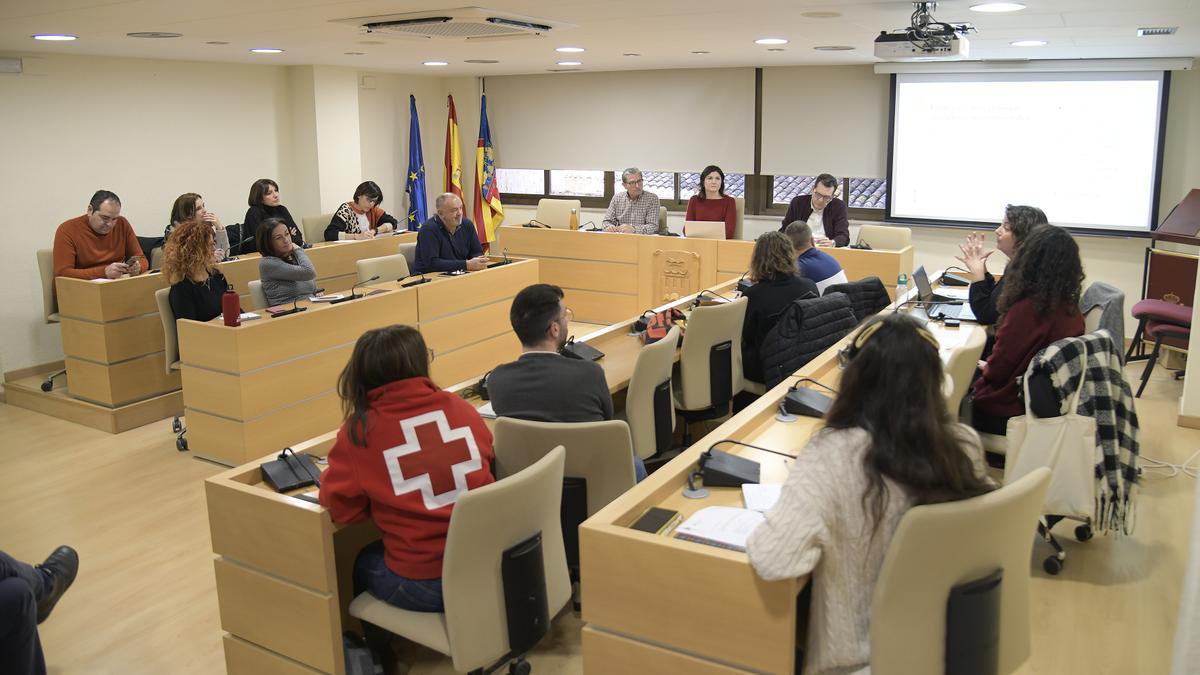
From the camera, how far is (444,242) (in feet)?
23.4

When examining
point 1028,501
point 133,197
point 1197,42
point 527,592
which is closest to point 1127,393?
point 1028,501

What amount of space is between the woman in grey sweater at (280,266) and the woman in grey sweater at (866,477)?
4500 millimetres

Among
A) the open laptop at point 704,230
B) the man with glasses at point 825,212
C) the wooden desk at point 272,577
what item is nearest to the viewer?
the wooden desk at point 272,577

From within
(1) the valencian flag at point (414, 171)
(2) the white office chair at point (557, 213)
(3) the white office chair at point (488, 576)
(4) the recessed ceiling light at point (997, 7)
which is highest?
(4) the recessed ceiling light at point (997, 7)

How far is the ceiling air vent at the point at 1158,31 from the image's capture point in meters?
5.42

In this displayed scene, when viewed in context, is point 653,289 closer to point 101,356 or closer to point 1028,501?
point 101,356

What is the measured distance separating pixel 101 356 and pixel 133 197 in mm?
2397

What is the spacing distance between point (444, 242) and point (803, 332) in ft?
11.4

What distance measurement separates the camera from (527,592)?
9.00 ft

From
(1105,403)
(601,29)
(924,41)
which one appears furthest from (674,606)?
(601,29)

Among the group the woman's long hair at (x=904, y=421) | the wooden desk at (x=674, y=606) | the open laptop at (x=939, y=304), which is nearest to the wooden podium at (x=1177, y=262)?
the open laptop at (x=939, y=304)

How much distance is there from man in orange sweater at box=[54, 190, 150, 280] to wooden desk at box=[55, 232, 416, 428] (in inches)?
6.6

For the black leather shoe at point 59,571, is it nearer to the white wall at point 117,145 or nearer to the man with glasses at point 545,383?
the man with glasses at point 545,383

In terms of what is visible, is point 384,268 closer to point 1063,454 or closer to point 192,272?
point 192,272
